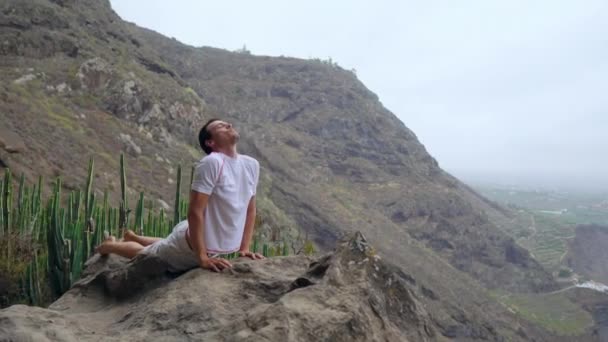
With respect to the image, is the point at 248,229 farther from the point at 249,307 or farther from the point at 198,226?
the point at 249,307

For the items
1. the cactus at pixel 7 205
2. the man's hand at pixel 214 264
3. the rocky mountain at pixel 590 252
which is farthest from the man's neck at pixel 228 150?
the rocky mountain at pixel 590 252

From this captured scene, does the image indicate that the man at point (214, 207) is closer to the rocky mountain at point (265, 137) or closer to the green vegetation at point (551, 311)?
the rocky mountain at point (265, 137)

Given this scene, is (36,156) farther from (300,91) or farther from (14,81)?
(300,91)

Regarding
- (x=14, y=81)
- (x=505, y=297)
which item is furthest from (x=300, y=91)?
(x=14, y=81)

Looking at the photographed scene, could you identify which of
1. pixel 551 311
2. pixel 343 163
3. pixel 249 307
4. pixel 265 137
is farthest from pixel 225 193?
pixel 343 163

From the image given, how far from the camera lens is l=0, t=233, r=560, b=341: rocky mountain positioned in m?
2.74

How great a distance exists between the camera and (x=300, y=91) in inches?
2126

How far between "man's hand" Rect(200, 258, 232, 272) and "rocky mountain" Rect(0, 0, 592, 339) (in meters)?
11.1

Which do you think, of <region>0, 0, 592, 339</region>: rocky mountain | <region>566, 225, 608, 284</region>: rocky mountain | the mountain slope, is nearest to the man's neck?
<region>0, 0, 592, 339</region>: rocky mountain

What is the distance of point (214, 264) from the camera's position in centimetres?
350

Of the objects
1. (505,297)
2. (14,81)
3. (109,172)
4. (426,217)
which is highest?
(14,81)

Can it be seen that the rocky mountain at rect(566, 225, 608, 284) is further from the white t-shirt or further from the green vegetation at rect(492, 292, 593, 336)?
the white t-shirt

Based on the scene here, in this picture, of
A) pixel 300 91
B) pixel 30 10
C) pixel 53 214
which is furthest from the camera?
pixel 300 91

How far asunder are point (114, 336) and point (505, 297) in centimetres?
4109
